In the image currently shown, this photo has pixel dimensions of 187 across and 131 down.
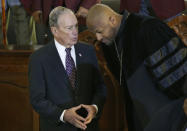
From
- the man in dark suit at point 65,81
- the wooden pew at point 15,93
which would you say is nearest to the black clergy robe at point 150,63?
the man in dark suit at point 65,81

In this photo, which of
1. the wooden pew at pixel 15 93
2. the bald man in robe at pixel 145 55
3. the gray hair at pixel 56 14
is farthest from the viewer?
the wooden pew at pixel 15 93

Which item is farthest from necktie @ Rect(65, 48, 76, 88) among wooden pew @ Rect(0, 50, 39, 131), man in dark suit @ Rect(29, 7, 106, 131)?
wooden pew @ Rect(0, 50, 39, 131)

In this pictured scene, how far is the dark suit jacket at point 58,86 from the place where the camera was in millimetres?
2342

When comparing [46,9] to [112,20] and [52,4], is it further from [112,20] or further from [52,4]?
[112,20]

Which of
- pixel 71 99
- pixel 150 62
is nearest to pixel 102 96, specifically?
pixel 71 99

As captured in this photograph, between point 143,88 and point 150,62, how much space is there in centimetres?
18

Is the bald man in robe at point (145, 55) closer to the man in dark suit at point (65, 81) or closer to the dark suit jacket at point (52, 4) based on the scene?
the man in dark suit at point (65, 81)

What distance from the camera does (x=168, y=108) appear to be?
6.93ft

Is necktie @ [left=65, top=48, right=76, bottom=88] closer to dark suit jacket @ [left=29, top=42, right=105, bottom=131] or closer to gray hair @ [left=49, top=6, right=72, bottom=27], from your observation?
dark suit jacket @ [left=29, top=42, right=105, bottom=131]

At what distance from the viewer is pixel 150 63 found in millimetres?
2467

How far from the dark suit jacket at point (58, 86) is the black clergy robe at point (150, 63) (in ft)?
0.74

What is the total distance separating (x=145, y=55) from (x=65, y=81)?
504 mm

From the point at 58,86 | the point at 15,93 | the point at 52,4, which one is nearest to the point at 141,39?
the point at 58,86

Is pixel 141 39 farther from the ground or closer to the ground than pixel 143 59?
farther from the ground
